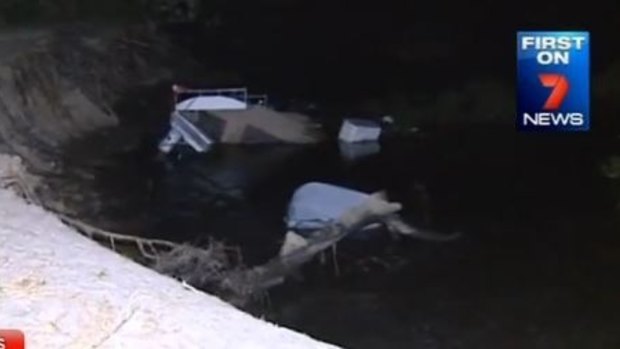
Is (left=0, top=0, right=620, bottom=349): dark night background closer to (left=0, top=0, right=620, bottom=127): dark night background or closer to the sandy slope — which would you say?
(left=0, top=0, right=620, bottom=127): dark night background

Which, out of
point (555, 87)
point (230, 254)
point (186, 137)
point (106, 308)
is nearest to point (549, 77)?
point (555, 87)

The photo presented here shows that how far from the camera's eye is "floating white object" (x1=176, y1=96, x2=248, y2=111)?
34.0 ft

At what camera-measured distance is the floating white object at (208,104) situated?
10.4 metres

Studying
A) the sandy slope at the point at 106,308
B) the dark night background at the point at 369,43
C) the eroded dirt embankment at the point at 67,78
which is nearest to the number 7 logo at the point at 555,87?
the sandy slope at the point at 106,308

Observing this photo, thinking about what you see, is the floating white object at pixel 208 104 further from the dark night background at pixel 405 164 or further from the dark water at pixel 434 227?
the dark water at pixel 434 227

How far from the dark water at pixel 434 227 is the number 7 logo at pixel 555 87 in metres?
1.14

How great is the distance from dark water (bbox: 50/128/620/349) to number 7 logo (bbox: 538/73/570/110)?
3.73ft

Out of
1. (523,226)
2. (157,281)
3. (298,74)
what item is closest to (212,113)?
(298,74)

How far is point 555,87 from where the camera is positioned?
600cm

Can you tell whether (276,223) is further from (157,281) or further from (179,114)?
(157,281)

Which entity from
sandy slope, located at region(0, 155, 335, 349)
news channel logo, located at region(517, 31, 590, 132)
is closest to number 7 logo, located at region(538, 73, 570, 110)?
news channel logo, located at region(517, 31, 590, 132)

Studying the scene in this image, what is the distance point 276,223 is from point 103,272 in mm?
4195

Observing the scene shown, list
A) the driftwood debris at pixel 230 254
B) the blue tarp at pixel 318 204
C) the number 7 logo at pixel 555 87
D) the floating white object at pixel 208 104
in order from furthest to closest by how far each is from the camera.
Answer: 1. the floating white object at pixel 208 104
2. the blue tarp at pixel 318 204
3. the driftwood debris at pixel 230 254
4. the number 7 logo at pixel 555 87

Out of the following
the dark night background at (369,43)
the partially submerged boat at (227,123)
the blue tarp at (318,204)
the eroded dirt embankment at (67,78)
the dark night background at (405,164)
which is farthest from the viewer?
the dark night background at (369,43)
